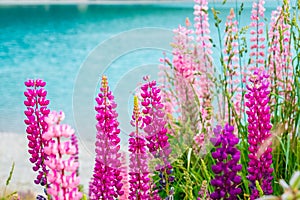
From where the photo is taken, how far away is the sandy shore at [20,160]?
600 centimetres

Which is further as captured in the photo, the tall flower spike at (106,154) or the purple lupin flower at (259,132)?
the purple lupin flower at (259,132)

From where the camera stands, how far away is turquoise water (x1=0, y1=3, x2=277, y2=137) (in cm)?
1119

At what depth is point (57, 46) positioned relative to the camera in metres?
19.3

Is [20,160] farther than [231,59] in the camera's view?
Yes

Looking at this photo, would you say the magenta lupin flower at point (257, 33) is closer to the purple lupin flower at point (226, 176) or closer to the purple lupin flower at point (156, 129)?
the purple lupin flower at point (156, 129)

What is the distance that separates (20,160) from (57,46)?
12547mm

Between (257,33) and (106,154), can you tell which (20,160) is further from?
(106,154)

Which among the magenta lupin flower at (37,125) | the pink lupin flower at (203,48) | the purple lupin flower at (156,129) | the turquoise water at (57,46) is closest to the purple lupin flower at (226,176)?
the purple lupin flower at (156,129)

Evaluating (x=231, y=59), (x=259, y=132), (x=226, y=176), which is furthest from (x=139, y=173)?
(x=231, y=59)

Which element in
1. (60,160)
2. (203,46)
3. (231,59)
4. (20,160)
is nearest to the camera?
(60,160)

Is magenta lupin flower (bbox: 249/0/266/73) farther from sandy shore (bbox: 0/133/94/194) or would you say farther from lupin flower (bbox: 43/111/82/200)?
lupin flower (bbox: 43/111/82/200)

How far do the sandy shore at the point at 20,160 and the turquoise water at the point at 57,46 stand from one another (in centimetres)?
87

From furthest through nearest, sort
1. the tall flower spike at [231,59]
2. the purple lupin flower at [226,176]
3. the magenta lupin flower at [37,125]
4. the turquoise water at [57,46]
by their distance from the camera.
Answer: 1. the turquoise water at [57,46]
2. the tall flower spike at [231,59]
3. the magenta lupin flower at [37,125]
4. the purple lupin flower at [226,176]

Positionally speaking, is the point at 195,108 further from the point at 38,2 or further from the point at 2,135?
the point at 38,2
